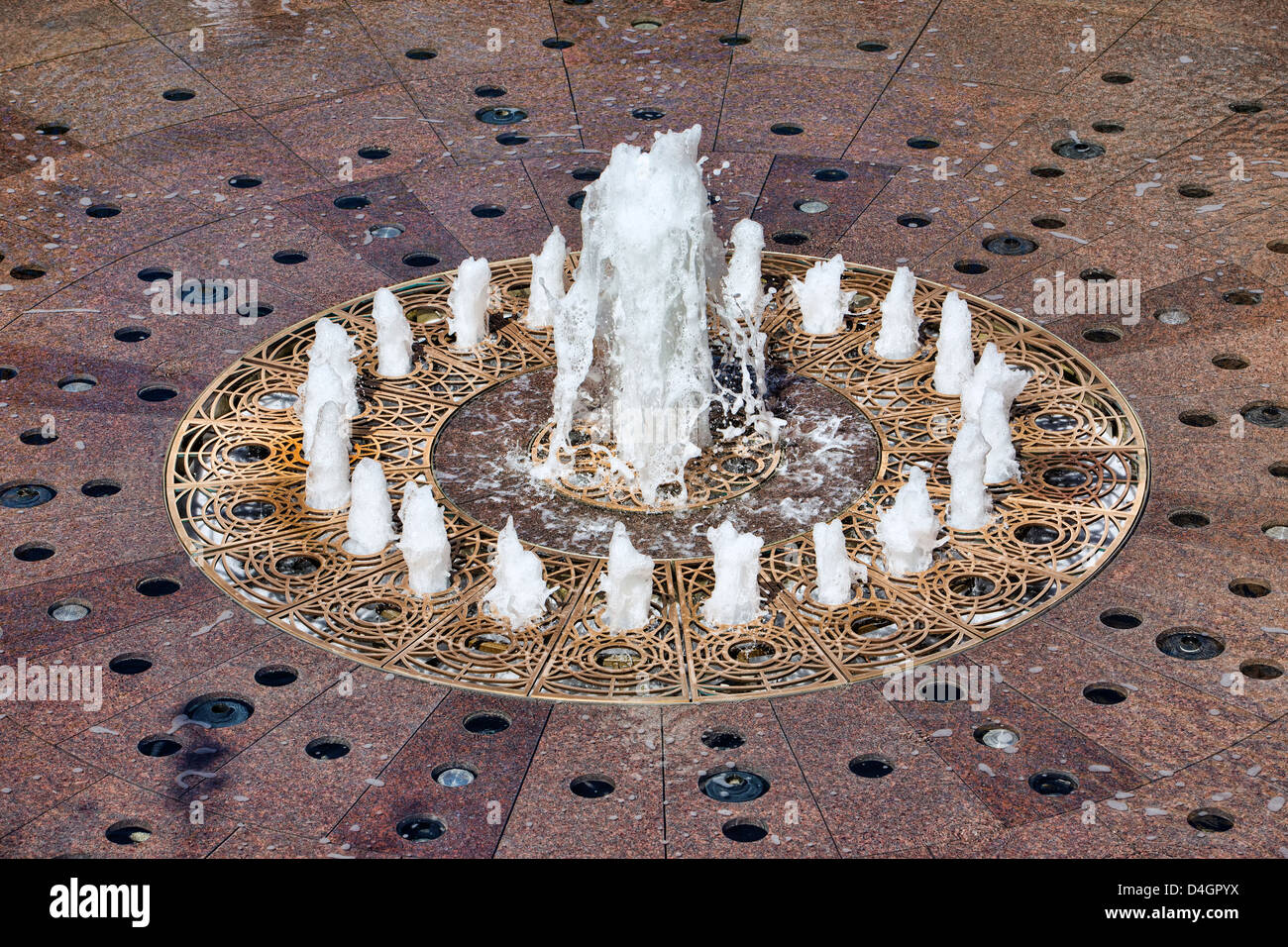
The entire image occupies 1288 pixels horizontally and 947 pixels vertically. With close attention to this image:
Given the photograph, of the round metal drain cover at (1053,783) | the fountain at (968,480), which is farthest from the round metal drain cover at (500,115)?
the round metal drain cover at (1053,783)

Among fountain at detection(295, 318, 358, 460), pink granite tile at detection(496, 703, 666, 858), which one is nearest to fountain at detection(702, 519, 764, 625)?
pink granite tile at detection(496, 703, 666, 858)

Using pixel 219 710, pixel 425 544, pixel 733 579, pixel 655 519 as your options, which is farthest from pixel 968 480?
pixel 219 710

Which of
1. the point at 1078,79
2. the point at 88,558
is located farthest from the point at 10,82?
the point at 1078,79

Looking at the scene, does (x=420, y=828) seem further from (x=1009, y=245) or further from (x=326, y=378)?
(x=1009, y=245)

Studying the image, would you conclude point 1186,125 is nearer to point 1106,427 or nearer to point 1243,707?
point 1106,427

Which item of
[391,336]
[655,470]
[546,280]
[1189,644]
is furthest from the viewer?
[546,280]
